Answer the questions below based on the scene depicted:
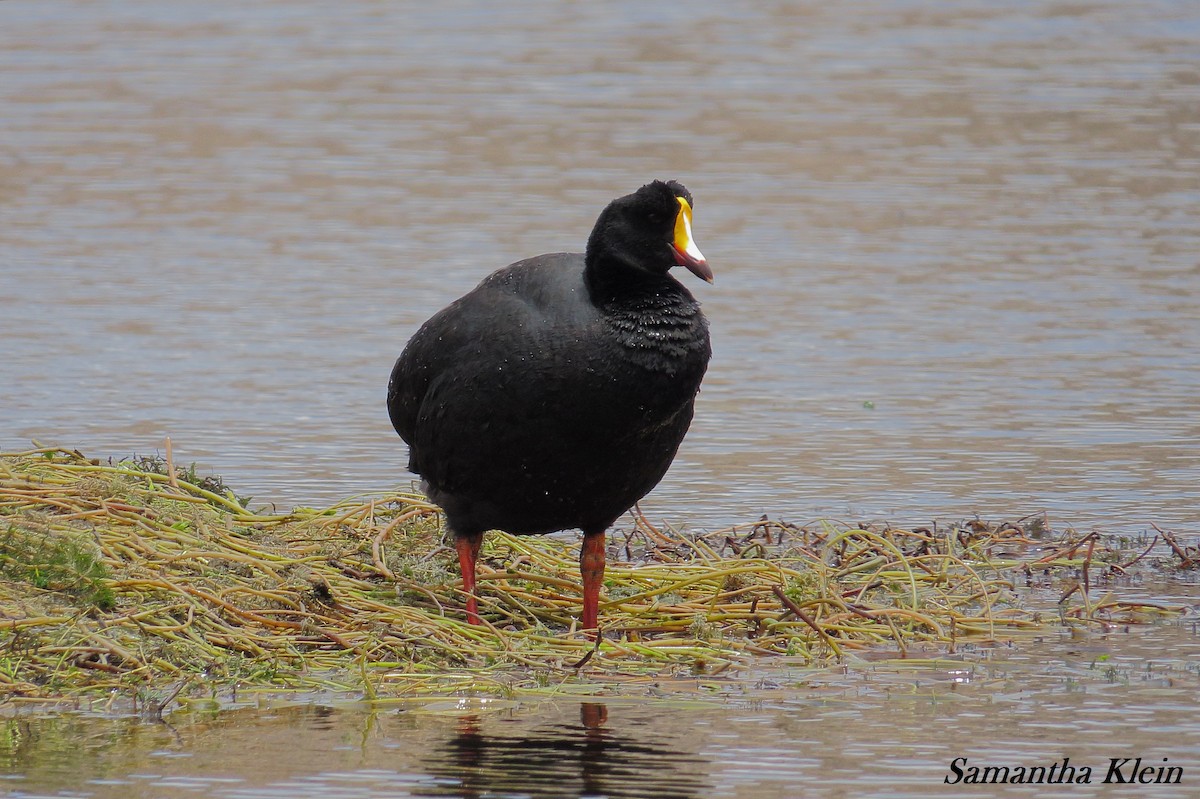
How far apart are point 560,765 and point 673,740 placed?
0.39 m

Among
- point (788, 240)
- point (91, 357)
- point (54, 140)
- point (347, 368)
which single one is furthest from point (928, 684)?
point (54, 140)

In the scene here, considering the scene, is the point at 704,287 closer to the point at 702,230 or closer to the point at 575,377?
the point at 702,230

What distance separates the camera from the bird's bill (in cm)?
670

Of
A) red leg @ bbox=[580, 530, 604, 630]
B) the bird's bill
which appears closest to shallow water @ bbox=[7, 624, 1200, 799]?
red leg @ bbox=[580, 530, 604, 630]

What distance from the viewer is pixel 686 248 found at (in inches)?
265

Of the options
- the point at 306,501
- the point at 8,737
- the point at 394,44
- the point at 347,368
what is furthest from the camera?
the point at 394,44

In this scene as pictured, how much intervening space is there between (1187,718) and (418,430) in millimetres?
2877

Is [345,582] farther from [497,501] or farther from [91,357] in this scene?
[91,357]

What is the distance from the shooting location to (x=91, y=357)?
12.1 meters
